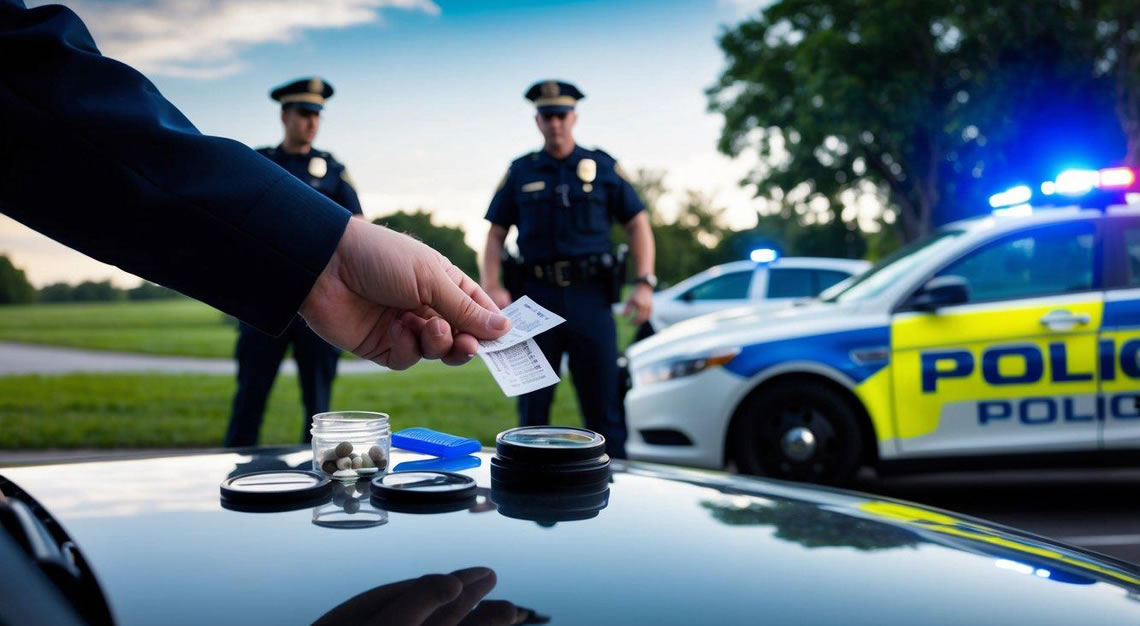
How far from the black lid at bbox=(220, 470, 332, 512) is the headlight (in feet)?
12.7

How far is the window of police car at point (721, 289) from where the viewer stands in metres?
10.9

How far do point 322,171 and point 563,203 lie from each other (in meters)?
1.34

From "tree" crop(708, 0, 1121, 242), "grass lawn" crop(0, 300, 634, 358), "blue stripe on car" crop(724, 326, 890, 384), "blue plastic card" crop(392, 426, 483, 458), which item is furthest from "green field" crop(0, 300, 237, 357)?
"tree" crop(708, 0, 1121, 242)

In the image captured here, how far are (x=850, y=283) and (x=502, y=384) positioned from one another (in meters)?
4.65

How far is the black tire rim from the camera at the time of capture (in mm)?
4984

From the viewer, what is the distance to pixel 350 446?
149 centimetres

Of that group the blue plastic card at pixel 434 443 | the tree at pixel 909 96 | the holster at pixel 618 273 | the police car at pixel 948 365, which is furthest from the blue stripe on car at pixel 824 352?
the tree at pixel 909 96

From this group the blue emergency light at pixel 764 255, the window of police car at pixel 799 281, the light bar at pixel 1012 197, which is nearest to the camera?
the light bar at pixel 1012 197

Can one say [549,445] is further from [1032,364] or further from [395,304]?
[1032,364]

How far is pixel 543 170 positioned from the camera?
5180 mm

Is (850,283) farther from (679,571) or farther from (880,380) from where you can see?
(679,571)

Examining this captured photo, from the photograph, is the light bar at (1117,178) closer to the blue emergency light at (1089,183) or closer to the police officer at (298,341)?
the blue emergency light at (1089,183)

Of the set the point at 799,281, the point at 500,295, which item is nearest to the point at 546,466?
the point at 500,295

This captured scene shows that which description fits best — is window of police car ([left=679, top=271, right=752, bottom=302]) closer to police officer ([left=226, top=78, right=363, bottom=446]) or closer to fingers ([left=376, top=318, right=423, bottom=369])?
police officer ([left=226, top=78, right=363, bottom=446])
